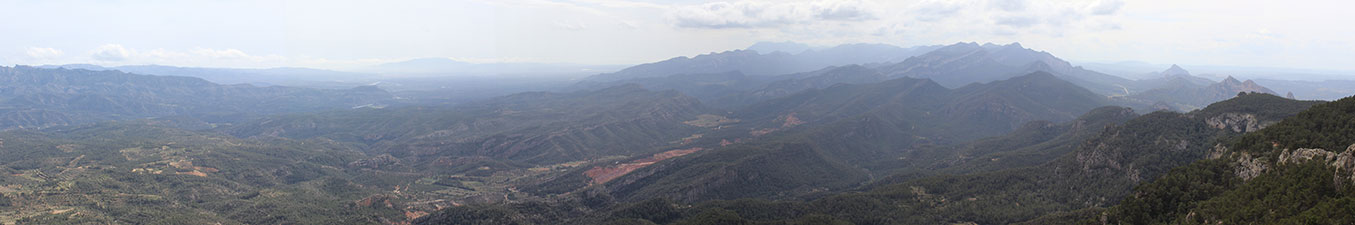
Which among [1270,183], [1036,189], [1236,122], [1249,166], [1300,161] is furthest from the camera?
[1036,189]

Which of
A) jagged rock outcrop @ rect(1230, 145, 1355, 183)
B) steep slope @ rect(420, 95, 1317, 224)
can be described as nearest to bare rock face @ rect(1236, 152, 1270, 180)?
jagged rock outcrop @ rect(1230, 145, 1355, 183)

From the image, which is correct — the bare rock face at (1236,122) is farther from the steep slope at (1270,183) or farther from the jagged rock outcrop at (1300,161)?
the jagged rock outcrop at (1300,161)

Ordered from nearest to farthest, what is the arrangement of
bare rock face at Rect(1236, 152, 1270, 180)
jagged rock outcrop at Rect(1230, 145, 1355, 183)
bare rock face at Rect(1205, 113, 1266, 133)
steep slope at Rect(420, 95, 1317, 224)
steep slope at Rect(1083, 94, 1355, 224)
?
1. jagged rock outcrop at Rect(1230, 145, 1355, 183)
2. steep slope at Rect(1083, 94, 1355, 224)
3. bare rock face at Rect(1236, 152, 1270, 180)
4. bare rock face at Rect(1205, 113, 1266, 133)
5. steep slope at Rect(420, 95, 1317, 224)

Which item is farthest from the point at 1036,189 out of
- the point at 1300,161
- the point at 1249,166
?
the point at 1300,161

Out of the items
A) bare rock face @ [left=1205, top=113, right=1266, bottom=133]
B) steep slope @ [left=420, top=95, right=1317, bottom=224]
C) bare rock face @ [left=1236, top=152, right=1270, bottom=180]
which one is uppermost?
bare rock face @ [left=1205, top=113, right=1266, bottom=133]

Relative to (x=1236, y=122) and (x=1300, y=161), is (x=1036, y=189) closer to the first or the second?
Answer: (x=1236, y=122)

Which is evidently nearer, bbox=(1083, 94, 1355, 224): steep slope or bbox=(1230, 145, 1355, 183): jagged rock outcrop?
bbox=(1230, 145, 1355, 183): jagged rock outcrop

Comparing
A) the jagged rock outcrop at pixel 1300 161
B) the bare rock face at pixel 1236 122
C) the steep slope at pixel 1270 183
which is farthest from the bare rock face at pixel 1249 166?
the bare rock face at pixel 1236 122

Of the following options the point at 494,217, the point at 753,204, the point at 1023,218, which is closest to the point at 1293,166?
the point at 1023,218

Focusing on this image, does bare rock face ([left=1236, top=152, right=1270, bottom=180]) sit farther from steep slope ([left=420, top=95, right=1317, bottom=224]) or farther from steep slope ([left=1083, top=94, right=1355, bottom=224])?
steep slope ([left=420, top=95, right=1317, bottom=224])

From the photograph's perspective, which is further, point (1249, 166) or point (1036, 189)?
point (1036, 189)
